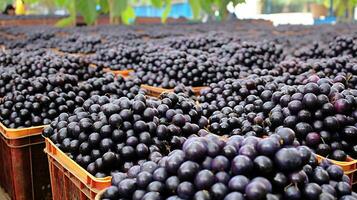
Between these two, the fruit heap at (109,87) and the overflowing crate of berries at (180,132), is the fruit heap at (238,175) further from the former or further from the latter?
the fruit heap at (109,87)

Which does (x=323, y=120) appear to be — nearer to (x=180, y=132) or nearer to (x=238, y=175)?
(x=180, y=132)

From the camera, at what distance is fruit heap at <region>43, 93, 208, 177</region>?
168 cm

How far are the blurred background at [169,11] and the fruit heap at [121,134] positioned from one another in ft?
3.18

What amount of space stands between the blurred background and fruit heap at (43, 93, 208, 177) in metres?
0.97

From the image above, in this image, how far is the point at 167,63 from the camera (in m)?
3.46

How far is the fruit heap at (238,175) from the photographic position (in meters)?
1.13

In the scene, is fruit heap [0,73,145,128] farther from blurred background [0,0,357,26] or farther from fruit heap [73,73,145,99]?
blurred background [0,0,357,26]

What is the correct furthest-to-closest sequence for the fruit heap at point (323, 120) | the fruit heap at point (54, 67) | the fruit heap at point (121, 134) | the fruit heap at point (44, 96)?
the fruit heap at point (54, 67) < the fruit heap at point (44, 96) < the fruit heap at point (323, 120) < the fruit heap at point (121, 134)

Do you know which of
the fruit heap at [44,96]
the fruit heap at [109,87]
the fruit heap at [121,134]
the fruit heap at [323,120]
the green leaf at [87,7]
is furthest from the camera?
the green leaf at [87,7]

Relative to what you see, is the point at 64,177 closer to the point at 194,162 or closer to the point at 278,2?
the point at 194,162

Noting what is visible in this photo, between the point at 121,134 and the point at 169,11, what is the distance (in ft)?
21.9

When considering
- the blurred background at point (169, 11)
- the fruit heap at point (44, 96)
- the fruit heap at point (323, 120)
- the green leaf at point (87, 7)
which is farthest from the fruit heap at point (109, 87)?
the green leaf at point (87, 7)

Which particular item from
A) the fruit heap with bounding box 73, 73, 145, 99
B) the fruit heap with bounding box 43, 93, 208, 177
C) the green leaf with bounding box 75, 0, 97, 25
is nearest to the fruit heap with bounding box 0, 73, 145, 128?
the fruit heap with bounding box 73, 73, 145, 99

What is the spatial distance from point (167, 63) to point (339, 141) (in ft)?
6.14
